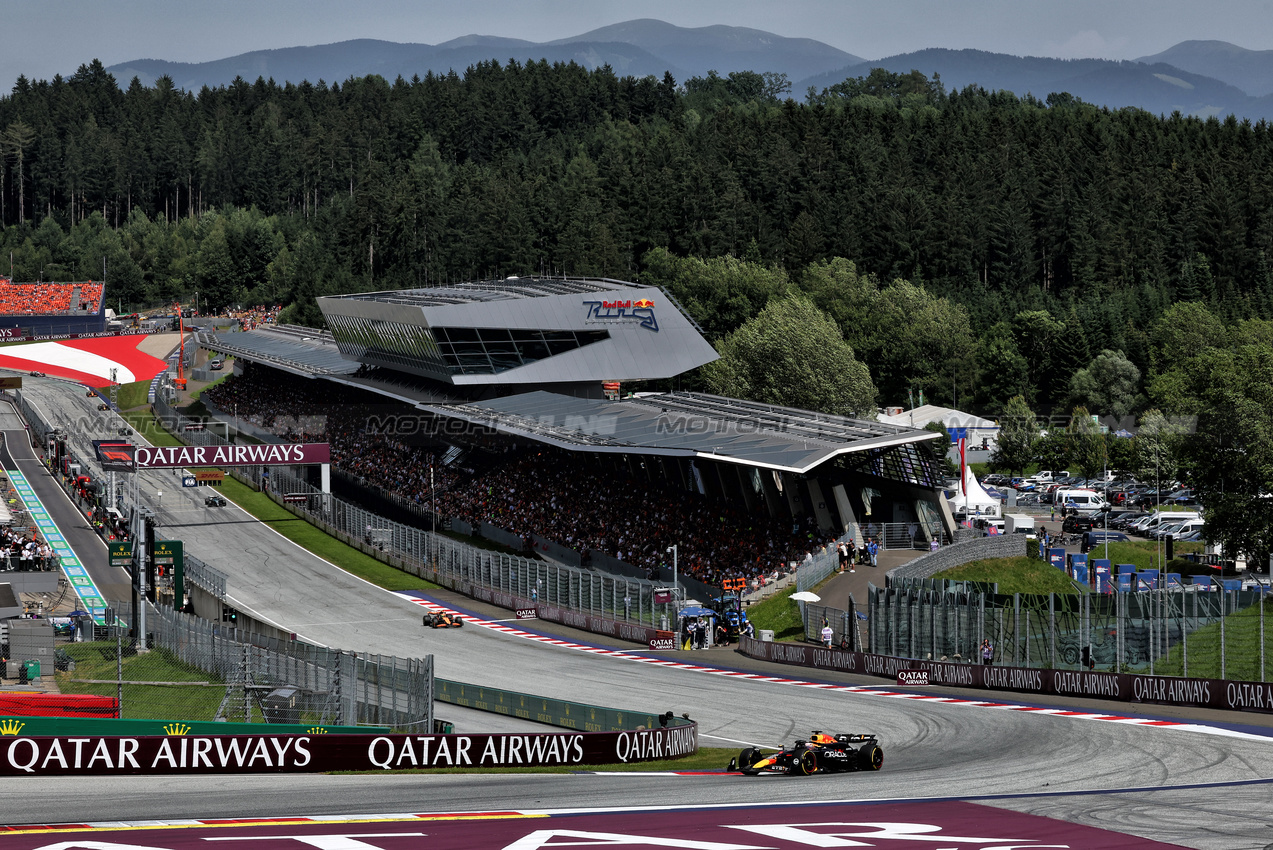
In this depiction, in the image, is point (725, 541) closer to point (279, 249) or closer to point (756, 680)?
point (756, 680)

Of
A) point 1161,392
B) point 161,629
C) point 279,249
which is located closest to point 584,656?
point 161,629

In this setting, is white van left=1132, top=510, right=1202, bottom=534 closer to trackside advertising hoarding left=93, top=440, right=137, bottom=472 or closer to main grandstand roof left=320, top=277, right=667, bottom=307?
main grandstand roof left=320, top=277, right=667, bottom=307

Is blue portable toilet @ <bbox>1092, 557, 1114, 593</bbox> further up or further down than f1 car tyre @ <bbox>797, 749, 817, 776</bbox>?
further down

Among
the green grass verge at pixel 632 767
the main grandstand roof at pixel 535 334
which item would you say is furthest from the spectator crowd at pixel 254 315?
the green grass verge at pixel 632 767

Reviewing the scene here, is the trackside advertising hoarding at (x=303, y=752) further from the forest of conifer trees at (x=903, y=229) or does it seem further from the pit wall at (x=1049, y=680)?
the forest of conifer trees at (x=903, y=229)

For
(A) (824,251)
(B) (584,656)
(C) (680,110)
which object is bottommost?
(B) (584,656)

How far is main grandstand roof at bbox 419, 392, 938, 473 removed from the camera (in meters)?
51.6

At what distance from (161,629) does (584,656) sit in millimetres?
13666

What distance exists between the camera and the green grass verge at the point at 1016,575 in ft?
170

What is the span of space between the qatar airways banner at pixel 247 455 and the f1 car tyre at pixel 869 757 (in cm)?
5124

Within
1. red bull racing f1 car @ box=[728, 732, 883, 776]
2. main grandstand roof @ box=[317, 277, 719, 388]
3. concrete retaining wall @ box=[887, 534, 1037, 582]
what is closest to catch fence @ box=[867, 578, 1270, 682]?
concrete retaining wall @ box=[887, 534, 1037, 582]

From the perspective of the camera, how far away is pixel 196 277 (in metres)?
182

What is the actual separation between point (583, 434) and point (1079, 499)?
1214 inches

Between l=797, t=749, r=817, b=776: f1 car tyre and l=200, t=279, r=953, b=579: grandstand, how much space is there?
24097 mm
